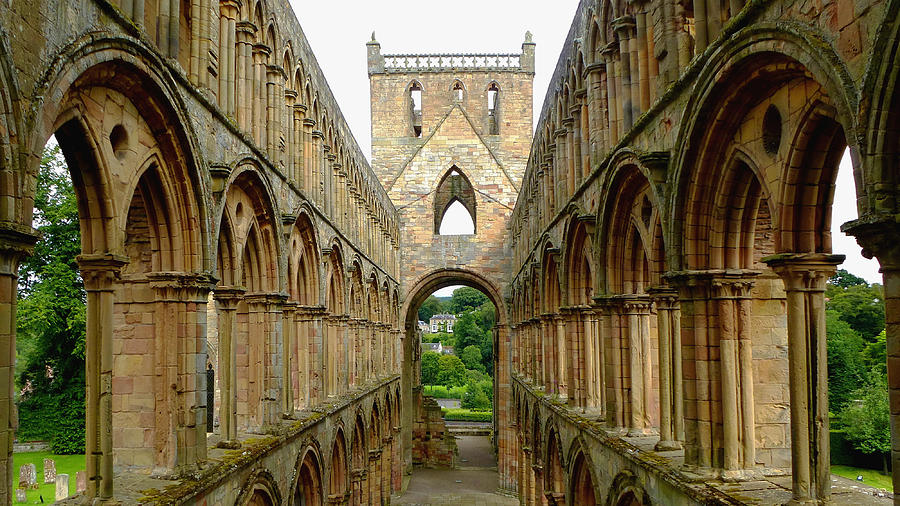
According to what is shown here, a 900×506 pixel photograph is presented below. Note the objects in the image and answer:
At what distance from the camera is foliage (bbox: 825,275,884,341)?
97.3ft

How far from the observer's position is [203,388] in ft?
33.6

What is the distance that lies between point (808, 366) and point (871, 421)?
24.4 meters

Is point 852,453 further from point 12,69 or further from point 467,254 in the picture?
point 12,69

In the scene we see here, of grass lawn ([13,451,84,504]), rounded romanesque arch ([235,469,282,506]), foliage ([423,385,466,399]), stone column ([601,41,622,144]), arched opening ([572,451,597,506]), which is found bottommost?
foliage ([423,385,466,399])

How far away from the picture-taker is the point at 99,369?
7965 millimetres

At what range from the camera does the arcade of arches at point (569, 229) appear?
19.2 ft

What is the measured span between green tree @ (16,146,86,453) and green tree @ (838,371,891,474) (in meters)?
26.8

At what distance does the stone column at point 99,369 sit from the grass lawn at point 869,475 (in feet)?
86.5

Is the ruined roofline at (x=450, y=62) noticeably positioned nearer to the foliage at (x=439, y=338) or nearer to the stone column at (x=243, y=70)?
→ the stone column at (x=243, y=70)

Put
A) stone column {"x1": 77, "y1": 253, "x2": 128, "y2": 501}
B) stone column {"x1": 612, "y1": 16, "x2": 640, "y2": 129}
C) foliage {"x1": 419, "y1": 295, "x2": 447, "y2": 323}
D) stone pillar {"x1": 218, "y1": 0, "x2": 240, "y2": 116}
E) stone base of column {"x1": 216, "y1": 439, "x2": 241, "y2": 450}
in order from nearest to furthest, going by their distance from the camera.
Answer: stone column {"x1": 77, "y1": 253, "x2": 128, "y2": 501}
stone column {"x1": 612, "y1": 16, "x2": 640, "y2": 129}
stone pillar {"x1": 218, "y1": 0, "x2": 240, "y2": 116}
stone base of column {"x1": 216, "y1": 439, "x2": 241, "y2": 450}
foliage {"x1": 419, "y1": 295, "x2": 447, "y2": 323}

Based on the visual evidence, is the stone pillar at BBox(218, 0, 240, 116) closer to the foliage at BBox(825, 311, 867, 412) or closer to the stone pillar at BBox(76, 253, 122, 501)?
the stone pillar at BBox(76, 253, 122, 501)

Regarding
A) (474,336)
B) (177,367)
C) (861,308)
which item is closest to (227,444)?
(177,367)

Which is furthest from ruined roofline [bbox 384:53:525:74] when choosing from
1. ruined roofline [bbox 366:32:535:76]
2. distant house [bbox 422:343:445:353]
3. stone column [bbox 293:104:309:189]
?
distant house [bbox 422:343:445:353]

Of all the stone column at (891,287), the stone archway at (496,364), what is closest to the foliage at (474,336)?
the stone archway at (496,364)
